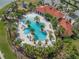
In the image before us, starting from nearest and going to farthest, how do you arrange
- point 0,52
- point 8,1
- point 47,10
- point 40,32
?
point 0,52 → point 40,32 → point 47,10 → point 8,1

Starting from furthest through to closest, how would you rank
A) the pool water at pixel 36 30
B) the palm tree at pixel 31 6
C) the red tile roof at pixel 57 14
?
1. the palm tree at pixel 31 6
2. the red tile roof at pixel 57 14
3. the pool water at pixel 36 30

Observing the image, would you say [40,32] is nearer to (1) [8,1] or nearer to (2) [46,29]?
(2) [46,29]

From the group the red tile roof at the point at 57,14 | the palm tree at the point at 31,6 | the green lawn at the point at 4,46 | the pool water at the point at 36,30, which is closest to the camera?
the green lawn at the point at 4,46

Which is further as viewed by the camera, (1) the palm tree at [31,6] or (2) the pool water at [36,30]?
(1) the palm tree at [31,6]

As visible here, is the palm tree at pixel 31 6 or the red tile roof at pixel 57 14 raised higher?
the palm tree at pixel 31 6

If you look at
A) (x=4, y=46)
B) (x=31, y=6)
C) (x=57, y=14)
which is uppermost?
(x=31, y=6)

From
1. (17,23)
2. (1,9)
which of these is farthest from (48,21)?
(1,9)

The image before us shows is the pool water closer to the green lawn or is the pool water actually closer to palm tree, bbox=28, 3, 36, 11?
palm tree, bbox=28, 3, 36, 11

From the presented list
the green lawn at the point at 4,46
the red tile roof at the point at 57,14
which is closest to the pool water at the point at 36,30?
the red tile roof at the point at 57,14

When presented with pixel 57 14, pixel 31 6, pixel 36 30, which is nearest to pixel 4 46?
pixel 36 30

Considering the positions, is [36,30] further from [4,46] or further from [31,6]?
[31,6]

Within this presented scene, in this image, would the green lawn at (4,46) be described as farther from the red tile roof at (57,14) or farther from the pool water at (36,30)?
the red tile roof at (57,14)
